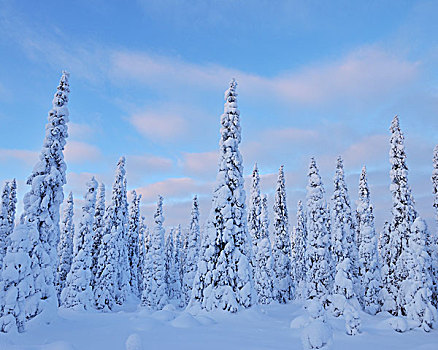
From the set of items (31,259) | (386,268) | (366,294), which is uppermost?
(31,259)

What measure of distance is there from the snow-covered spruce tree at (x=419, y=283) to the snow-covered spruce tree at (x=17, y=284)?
77.8 feet

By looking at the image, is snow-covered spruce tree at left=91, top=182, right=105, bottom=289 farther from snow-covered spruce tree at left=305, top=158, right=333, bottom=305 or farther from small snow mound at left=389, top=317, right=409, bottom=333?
small snow mound at left=389, top=317, right=409, bottom=333

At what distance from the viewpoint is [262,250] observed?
130ft

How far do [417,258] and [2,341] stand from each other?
25.3 m

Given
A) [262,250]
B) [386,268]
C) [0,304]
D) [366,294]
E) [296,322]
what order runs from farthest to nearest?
Answer: [262,250]
[366,294]
[386,268]
[296,322]
[0,304]

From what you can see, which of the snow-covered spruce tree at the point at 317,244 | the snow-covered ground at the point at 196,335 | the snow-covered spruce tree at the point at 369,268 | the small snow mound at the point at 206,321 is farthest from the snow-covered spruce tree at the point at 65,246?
the snow-covered spruce tree at the point at 369,268

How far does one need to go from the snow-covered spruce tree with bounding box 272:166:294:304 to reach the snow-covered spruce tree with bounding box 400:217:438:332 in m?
Result: 18.2

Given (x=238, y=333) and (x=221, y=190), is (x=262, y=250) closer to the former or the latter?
(x=221, y=190)

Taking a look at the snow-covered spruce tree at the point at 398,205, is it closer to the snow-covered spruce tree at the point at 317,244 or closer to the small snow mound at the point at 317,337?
the snow-covered spruce tree at the point at 317,244

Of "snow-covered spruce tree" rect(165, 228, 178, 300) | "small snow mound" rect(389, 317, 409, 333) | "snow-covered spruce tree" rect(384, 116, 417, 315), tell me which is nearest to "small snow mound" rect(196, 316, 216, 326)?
"small snow mound" rect(389, 317, 409, 333)

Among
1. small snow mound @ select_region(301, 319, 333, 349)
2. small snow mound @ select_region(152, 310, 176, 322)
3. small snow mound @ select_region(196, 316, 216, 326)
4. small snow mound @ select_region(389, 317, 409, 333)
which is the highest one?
small snow mound @ select_region(301, 319, 333, 349)

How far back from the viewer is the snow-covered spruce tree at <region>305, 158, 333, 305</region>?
31.3m

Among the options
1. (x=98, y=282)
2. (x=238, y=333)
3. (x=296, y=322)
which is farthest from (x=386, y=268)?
(x=98, y=282)

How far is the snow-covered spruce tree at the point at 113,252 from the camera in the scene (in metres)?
Answer: 35.3
